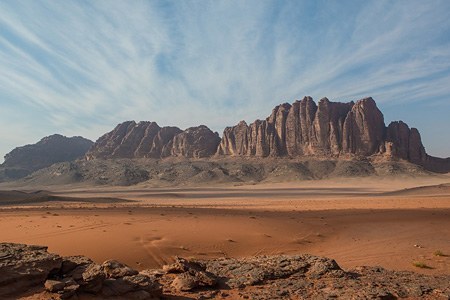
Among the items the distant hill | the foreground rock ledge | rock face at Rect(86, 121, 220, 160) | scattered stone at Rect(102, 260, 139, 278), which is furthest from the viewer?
rock face at Rect(86, 121, 220, 160)

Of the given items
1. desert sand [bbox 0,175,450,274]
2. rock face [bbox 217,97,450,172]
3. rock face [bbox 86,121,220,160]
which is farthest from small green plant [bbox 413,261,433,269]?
rock face [bbox 86,121,220,160]

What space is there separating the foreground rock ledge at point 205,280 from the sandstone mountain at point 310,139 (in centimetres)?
12210

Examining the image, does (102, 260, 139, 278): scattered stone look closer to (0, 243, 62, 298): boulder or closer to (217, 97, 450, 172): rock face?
(0, 243, 62, 298): boulder

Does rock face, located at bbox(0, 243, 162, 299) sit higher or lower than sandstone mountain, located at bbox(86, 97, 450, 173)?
lower

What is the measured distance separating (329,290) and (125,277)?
12.7ft

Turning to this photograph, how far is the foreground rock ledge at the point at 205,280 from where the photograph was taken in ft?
18.8

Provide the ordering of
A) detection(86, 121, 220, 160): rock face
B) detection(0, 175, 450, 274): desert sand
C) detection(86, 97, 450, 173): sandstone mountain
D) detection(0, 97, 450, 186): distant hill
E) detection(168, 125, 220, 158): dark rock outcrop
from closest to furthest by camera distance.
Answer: detection(0, 175, 450, 274): desert sand, detection(0, 97, 450, 186): distant hill, detection(86, 97, 450, 173): sandstone mountain, detection(168, 125, 220, 158): dark rock outcrop, detection(86, 121, 220, 160): rock face

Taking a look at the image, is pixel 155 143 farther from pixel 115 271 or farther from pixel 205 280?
pixel 115 271

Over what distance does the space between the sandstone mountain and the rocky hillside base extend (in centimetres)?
864

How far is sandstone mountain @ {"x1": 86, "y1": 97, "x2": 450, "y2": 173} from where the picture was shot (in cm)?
12781

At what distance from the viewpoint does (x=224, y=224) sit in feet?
54.9

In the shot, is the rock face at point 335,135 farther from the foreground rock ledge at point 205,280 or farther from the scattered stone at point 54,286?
the scattered stone at point 54,286

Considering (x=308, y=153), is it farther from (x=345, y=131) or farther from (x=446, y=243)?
(x=446, y=243)

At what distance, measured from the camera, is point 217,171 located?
4646 inches
